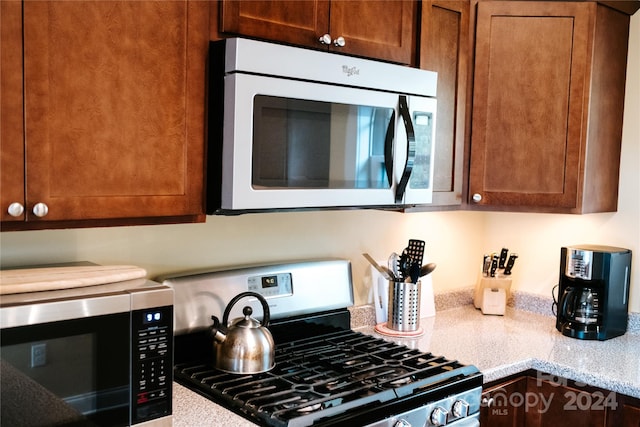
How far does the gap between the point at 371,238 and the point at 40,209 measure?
1.44 metres

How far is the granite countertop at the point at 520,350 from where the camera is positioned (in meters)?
2.06

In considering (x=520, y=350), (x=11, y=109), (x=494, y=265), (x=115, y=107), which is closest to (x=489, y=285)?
(x=494, y=265)

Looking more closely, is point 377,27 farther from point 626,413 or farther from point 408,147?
point 626,413

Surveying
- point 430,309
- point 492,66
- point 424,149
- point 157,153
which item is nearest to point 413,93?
point 424,149

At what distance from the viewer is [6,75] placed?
1.34 metres

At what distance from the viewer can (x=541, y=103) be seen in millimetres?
2436

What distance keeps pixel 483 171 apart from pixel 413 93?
1.89 ft

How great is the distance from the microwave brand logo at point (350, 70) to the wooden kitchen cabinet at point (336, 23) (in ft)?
0.31

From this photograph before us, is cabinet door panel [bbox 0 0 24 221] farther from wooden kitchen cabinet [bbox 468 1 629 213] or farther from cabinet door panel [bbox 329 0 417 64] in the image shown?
wooden kitchen cabinet [bbox 468 1 629 213]

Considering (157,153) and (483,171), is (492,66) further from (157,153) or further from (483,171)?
(157,153)

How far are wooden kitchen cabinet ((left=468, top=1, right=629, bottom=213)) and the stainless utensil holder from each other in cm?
42

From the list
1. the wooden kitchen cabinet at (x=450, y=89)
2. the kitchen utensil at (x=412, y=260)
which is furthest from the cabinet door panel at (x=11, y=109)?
the kitchen utensil at (x=412, y=260)

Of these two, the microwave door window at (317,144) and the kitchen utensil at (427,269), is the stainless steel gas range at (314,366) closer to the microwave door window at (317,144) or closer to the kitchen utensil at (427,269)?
the kitchen utensil at (427,269)

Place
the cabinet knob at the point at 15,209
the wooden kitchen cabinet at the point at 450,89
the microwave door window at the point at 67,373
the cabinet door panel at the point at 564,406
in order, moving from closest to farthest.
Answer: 1. the microwave door window at the point at 67,373
2. the cabinet knob at the point at 15,209
3. the cabinet door panel at the point at 564,406
4. the wooden kitchen cabinet at the point at 450,89
